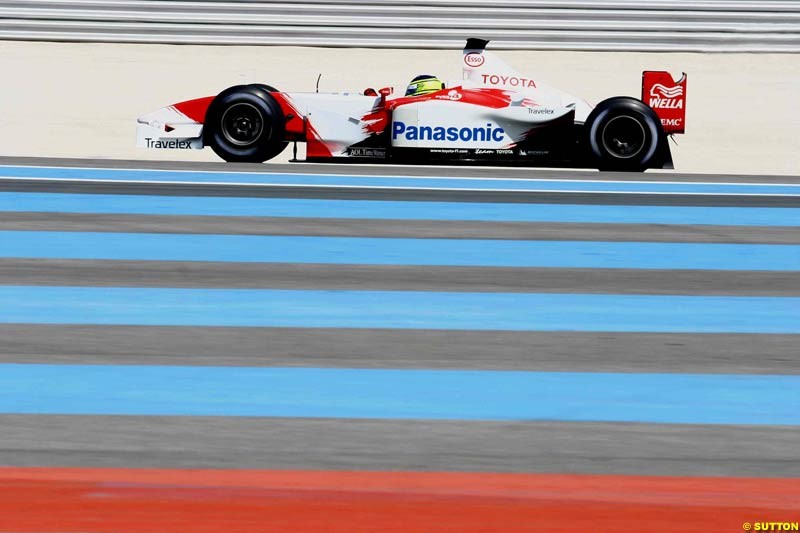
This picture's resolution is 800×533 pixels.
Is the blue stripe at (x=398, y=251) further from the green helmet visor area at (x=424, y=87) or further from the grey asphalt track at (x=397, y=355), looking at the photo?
the green helmet visor area at (x=424, y=87)

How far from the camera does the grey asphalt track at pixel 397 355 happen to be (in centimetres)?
379

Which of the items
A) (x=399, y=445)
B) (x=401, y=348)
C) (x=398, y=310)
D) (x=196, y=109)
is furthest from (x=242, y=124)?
(x=399, y=445)

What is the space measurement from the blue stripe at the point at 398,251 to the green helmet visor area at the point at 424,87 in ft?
11.1

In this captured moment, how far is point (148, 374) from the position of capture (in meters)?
4.65

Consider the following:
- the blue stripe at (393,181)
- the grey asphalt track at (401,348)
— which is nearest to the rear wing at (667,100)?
the blue stripe at (393,181)

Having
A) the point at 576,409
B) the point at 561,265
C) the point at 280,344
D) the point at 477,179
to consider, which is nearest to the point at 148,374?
the point at 280,344

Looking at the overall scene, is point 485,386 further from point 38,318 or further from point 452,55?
point 452,55

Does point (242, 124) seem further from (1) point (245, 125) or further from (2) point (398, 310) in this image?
(2) point (398, 310)

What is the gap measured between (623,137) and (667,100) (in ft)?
1.75

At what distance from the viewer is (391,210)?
28.3 ft

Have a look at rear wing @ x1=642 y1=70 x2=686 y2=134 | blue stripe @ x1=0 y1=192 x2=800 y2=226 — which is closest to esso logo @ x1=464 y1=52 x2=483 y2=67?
rear wing @ x1=642 y1=70 x2=686 y2=134

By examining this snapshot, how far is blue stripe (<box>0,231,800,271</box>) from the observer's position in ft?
22.7

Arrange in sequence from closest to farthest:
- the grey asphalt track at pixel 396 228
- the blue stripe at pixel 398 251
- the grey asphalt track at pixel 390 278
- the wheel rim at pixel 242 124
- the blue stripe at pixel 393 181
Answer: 1. the grey asphalt track at pixel 390 278
2. the blue stripe at pixel 398 251
3. the grey asphalt track at pixel 396 228
4. the blue stripe at pixel 393 181
5. the wheel rim at pixel 242 124

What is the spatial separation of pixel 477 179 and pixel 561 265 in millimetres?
3693
